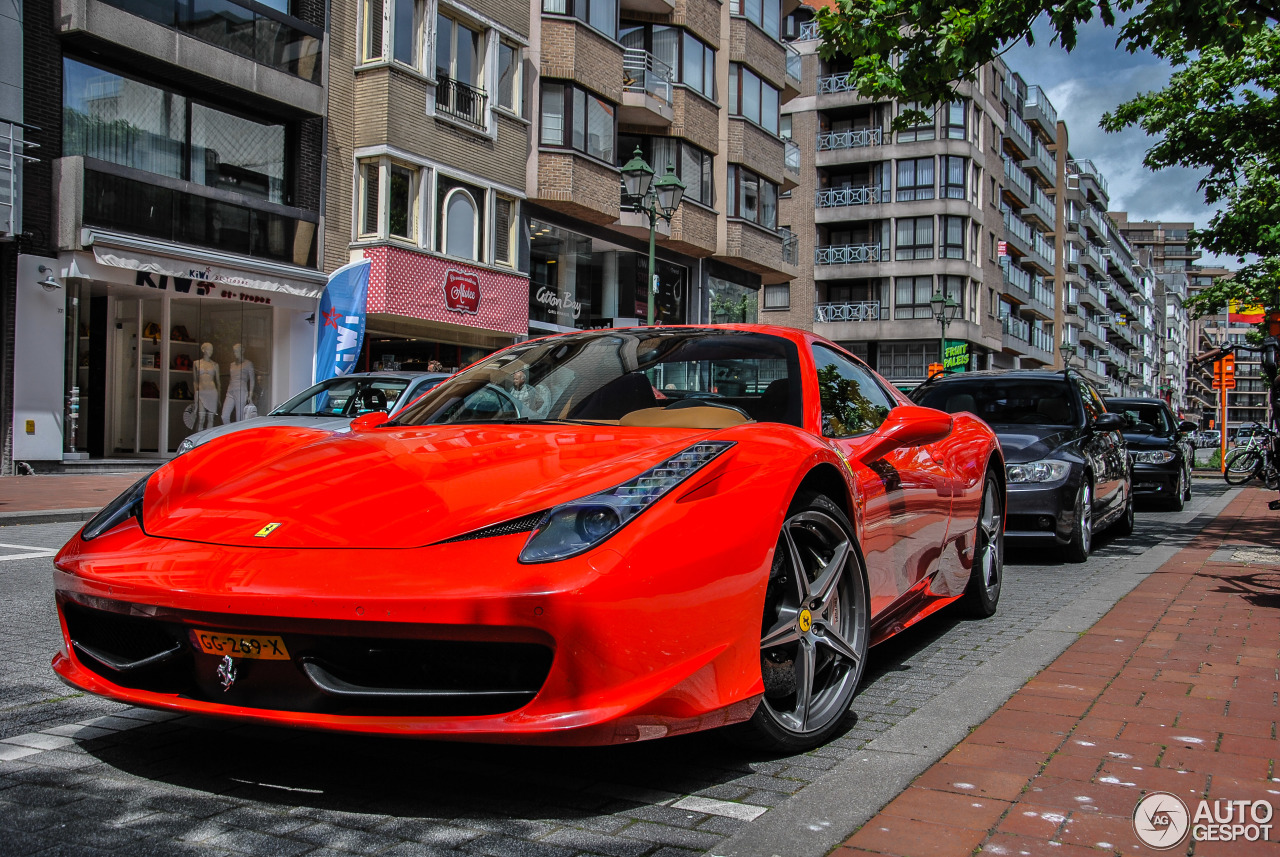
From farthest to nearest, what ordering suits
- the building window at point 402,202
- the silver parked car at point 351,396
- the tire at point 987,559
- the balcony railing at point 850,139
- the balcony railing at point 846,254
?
1. the balcony railing at point 846,254
2. the balcony railing at point 850,139
3. the building window at point 402,202
4. the silver parked car at point 351,396
5. the tire at point 987,559

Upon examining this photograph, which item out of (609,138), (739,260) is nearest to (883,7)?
(609,138)

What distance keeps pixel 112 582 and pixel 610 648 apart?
4.22 feet

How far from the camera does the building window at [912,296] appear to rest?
50156 mm

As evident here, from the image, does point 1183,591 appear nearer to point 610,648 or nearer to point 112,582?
point 610,648

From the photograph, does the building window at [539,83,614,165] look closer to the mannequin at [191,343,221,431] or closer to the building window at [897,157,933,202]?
the mannequin at [191,343,221,431]

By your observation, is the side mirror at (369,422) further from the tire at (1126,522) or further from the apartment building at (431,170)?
the apartment building at (431,170)

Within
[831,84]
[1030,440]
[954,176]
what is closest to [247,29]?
[1030,440]

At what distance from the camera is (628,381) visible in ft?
13.5

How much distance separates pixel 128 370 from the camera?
61.0 feet

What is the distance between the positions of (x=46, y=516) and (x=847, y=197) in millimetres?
45431

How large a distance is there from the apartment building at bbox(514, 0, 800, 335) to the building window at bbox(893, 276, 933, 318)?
16.8m

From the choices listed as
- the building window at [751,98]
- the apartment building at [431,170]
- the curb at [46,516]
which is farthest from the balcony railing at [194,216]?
the building window at [751,98]

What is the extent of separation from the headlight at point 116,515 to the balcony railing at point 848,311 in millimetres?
49546

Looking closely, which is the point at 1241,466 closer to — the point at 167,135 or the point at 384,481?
the point at 167,135
